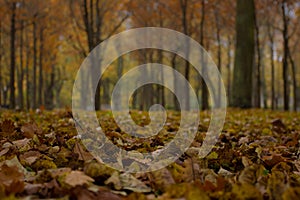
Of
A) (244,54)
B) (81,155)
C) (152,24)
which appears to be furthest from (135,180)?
(152,24)

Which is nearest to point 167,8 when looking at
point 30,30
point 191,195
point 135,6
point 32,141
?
point 135,6

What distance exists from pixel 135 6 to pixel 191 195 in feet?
57.6

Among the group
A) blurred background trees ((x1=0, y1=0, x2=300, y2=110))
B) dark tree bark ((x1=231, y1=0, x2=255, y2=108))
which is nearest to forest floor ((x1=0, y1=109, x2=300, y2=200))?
dark tree bark ((x1=231, y1=0, x2=255, y2=108))

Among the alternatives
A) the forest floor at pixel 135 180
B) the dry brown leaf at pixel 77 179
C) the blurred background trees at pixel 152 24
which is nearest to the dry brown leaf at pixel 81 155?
the forest floor at pixel 135 180

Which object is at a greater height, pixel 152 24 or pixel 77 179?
pixel 152 24

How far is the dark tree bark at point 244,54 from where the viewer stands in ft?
38.3

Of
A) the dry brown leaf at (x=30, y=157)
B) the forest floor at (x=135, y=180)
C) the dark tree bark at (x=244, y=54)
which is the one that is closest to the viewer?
the forest floor at (x=135, y=180)

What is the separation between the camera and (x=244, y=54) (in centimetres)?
1178

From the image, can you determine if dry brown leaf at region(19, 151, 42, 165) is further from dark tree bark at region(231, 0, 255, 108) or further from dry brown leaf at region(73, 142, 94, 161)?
dark tree bark at region(231, 0, 255, 108)

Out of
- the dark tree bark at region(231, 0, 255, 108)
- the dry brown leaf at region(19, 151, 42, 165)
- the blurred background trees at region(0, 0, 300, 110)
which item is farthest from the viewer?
the blurred background trees at region(0, 0, 300, 110)

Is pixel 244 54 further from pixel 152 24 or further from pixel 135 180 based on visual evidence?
pixel 135 180

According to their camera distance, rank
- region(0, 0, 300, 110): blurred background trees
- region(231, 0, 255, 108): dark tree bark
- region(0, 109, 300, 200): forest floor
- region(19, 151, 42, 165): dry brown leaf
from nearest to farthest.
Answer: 1. region(0, 109, 300, 200): forest floor
2. region(19, 151, 42, 165): dry brown leaf
3. region(231, 0, 255, 108): dark tree bark
4. region(0, 0, 300, 110): blurred background trees

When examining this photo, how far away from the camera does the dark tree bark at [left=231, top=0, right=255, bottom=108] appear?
11.7m

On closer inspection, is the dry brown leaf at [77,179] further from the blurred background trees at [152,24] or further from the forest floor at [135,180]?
the blurred background trees at [152,24]
